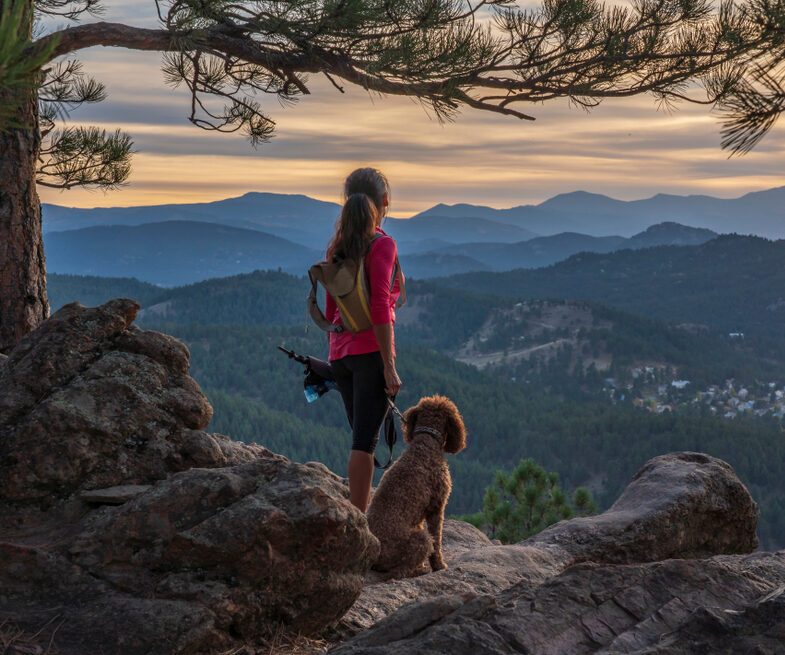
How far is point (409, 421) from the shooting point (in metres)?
4.57

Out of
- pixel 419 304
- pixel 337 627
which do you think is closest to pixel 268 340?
pixel 419 304

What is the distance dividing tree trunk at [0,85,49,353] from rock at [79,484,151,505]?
2820mm

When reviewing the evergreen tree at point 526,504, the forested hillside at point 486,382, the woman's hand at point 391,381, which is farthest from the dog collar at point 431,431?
the forested hillside at point 486,382

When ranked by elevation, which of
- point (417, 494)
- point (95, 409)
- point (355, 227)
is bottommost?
point (417, 494)

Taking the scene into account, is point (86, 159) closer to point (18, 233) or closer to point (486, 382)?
point (18, 233)

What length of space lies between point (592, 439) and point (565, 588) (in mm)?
75278

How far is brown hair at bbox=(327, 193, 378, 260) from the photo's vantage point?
3.81 m

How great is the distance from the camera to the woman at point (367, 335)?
151 inches

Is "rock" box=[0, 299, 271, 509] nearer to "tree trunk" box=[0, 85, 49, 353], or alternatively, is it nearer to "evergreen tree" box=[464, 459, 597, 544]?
"tree trunk" box=[0, 85, 49, 353]

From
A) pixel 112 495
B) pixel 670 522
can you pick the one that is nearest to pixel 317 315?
pixel 112 495

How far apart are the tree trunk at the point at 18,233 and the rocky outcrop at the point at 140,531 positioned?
2.14 m

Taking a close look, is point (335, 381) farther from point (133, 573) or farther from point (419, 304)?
point (419, 304)

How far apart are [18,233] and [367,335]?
340 cm

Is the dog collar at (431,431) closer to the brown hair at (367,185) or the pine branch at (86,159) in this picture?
the brown hair at (367,185)
